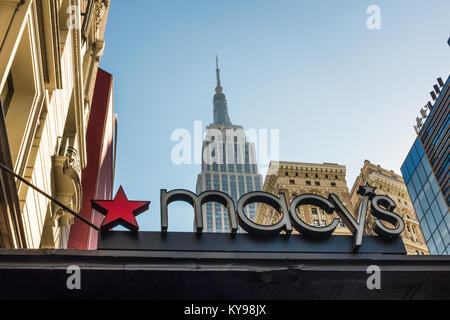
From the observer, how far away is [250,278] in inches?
369

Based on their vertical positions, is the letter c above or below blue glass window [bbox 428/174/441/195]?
below

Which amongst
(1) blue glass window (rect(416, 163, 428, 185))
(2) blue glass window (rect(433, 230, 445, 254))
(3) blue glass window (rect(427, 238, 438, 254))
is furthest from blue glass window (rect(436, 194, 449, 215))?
(3) blue glass window (rect(427, 238, 438, 254))

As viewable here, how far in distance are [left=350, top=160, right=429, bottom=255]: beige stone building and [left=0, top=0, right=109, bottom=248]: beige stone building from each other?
296 feet

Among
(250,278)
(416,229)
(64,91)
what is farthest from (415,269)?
(416,229)

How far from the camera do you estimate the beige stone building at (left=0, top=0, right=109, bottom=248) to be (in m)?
11.6

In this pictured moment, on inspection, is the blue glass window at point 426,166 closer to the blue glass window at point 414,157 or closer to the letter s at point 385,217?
the blue glass window at point 414,157

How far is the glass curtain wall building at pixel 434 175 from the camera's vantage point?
4988cm

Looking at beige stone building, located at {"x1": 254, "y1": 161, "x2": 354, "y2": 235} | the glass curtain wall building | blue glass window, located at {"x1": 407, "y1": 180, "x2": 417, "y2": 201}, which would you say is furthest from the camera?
beige stone building, located at {"x1": 254, "y1": 161, "x2": 354, "y2": 235}

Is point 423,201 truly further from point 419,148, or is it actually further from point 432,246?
point 419,148

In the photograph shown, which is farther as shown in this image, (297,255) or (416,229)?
(416,229)

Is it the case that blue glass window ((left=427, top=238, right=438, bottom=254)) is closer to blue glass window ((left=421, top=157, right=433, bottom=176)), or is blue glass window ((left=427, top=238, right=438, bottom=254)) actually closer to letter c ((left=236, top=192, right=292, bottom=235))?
blue glass window ((left=421, top=157, right=433, bottom=176))

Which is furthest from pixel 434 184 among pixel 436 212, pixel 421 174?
pixel 421 174
